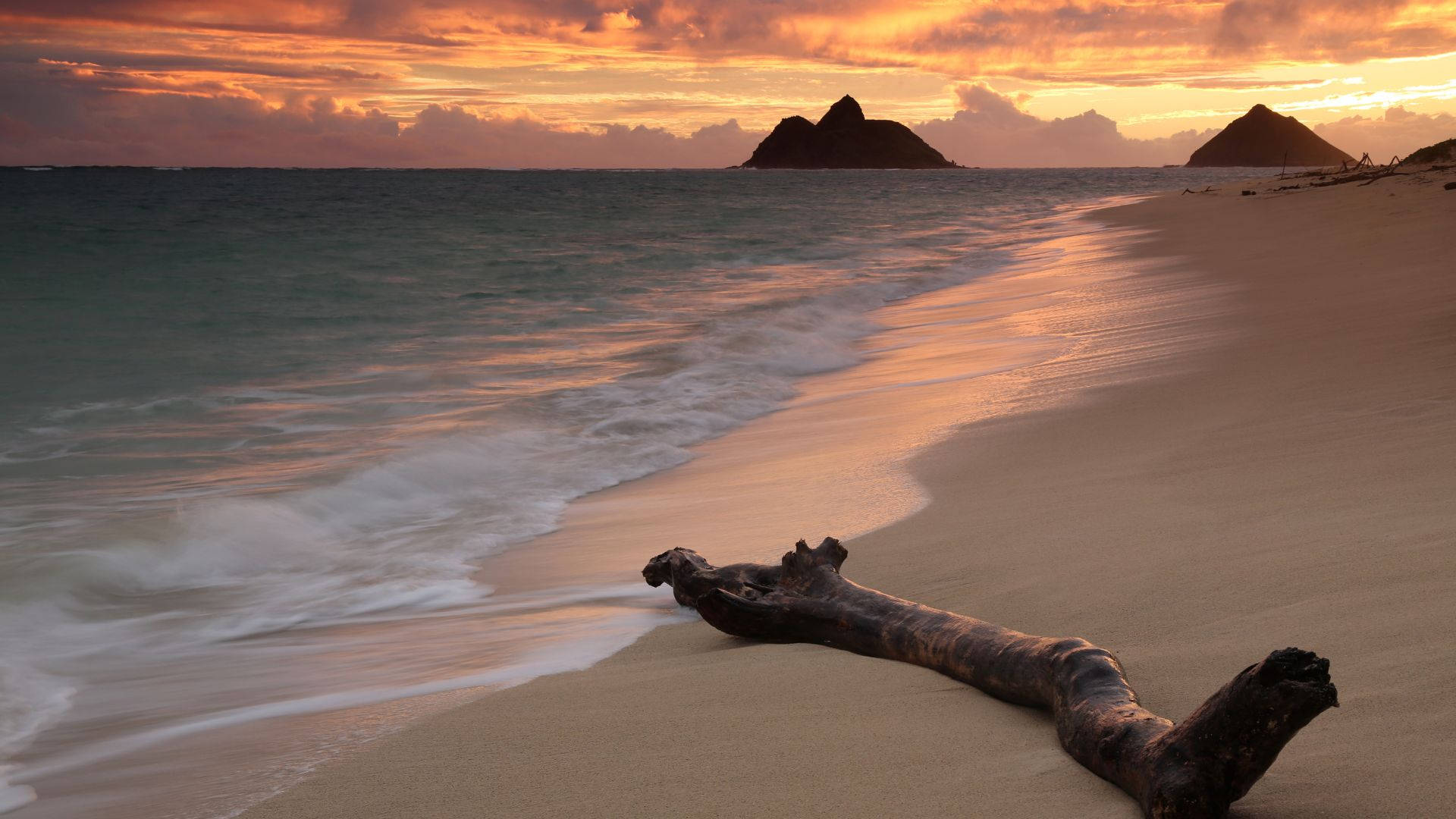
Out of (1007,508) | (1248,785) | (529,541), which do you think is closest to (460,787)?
(1248,785)

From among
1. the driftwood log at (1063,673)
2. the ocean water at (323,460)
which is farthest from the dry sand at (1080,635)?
the ocean water at (323,460)

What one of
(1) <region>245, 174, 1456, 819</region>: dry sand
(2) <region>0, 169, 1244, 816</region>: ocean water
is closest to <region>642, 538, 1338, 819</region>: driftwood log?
(1) <region>245, 174, 1456, 819</region>: dry sand

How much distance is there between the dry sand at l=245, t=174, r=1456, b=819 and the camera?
2.12 meters

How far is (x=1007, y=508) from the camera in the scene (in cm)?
443

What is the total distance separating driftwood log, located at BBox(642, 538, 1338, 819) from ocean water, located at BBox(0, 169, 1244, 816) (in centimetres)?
54

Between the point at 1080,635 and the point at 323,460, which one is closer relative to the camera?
the point at 1080,635

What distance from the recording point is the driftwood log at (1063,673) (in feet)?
5.60

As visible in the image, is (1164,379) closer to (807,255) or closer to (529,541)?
(529,541)

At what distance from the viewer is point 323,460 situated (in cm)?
762

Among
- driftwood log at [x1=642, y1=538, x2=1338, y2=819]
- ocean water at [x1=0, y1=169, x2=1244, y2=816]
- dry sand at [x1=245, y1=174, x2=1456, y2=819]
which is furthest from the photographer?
ocean water at [x1=0, y1=169, x2=1244, y2=816]

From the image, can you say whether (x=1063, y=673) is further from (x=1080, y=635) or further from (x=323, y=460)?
(x=323, y=460)

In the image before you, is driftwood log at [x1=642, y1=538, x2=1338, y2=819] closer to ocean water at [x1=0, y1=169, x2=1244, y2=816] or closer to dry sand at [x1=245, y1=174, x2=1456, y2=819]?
dry sand at [x1=245, y1=174, x2=1456, y2=819]

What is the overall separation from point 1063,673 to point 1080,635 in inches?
23.4

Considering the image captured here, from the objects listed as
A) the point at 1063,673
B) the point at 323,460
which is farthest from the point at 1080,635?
the point at 323,460
